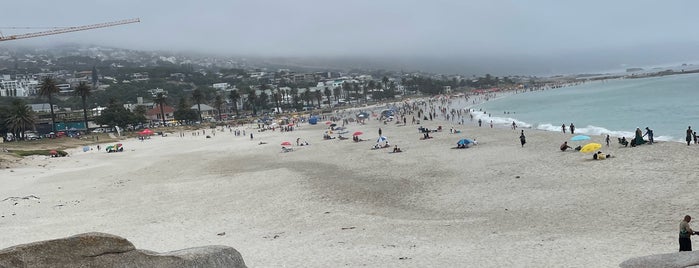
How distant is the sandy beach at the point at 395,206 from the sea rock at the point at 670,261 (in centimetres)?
439

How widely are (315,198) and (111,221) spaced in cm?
720

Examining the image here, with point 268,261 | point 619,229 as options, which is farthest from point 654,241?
point 268,261

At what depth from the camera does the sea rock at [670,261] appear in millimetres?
5410

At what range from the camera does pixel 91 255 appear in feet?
14.9

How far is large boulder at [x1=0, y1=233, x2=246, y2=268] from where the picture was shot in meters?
4.31

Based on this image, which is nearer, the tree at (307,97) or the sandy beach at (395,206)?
the sandy beach at (395,206)

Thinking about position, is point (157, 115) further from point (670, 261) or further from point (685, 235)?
point (670, 261)

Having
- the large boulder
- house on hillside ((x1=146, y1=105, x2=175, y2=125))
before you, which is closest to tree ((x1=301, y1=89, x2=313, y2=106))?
house on hillside ((x1=146, y1=105, x2=175, y2=125))

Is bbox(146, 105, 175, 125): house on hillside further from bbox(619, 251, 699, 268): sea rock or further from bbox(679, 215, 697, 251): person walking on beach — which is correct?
bbox(619, 251, 699, 268): sea rock

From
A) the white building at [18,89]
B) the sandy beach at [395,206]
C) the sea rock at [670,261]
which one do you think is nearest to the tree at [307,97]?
the white building at [18,89]

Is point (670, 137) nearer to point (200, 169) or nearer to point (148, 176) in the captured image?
point (200, 169)

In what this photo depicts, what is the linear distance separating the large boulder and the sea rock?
470cm

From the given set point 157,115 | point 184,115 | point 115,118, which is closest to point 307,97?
point 157,115

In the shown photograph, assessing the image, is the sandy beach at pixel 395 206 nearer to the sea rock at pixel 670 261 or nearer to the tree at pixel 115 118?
the sea rock at pixel 670 261
